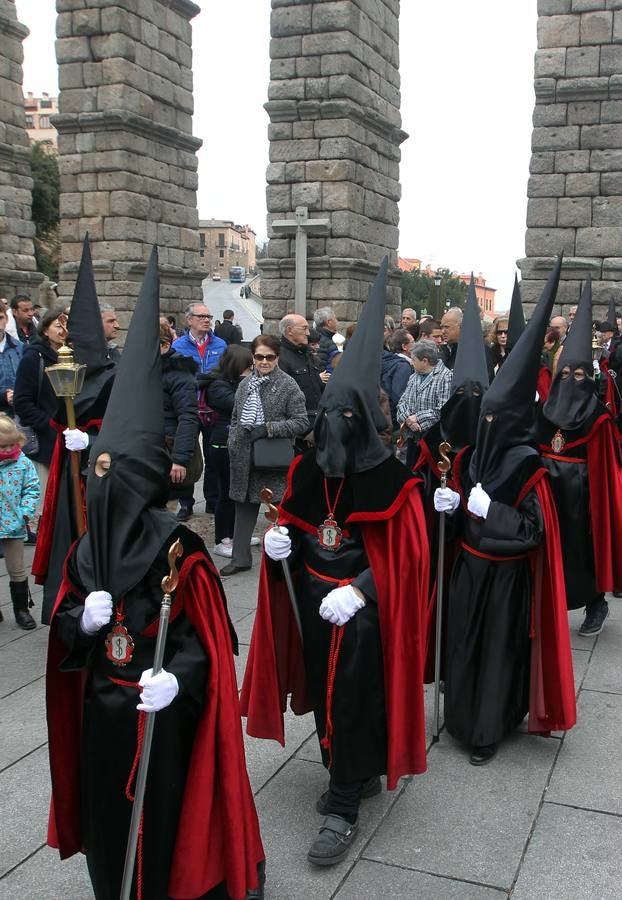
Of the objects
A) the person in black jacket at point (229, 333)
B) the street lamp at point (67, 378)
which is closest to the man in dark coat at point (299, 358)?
the street lamp at point (67, 378)

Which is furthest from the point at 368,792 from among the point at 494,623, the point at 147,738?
the point at 147,738

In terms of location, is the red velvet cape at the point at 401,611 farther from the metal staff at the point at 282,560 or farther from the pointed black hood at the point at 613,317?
the pointed black hood at the point at 613,317

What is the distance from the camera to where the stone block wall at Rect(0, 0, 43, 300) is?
15023 millimetres

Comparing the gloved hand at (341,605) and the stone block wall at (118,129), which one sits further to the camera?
the stone block wall at (118,129)

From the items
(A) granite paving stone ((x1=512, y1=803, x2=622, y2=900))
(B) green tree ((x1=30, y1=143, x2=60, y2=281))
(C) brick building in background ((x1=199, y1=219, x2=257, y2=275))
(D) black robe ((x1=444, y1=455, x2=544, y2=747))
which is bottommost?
(A) granite paving stone ((x1=512, y1=803, x2=622, y2=900))

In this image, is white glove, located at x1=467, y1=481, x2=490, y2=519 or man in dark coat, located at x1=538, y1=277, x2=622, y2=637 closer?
white glove, located at x1=467, y1=481, x2=490, y2=519

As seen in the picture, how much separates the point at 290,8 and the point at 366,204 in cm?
313

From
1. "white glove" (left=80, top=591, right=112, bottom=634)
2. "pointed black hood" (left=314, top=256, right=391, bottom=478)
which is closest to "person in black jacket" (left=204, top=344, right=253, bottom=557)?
"pointed black hood" (left=314, top=256, right=391, bottom=478)

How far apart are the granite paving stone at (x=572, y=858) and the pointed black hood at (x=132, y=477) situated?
1.91 m

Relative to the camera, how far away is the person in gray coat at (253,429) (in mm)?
7277

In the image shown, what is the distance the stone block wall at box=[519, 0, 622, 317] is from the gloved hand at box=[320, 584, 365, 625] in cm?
1009

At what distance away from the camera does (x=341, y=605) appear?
134 inches

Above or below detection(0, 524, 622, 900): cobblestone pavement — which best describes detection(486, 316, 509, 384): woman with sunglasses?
above

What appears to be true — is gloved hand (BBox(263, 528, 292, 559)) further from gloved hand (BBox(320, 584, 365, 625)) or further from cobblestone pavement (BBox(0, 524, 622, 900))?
cobblestone pavement (BBox(0, 524, 622, 900))
